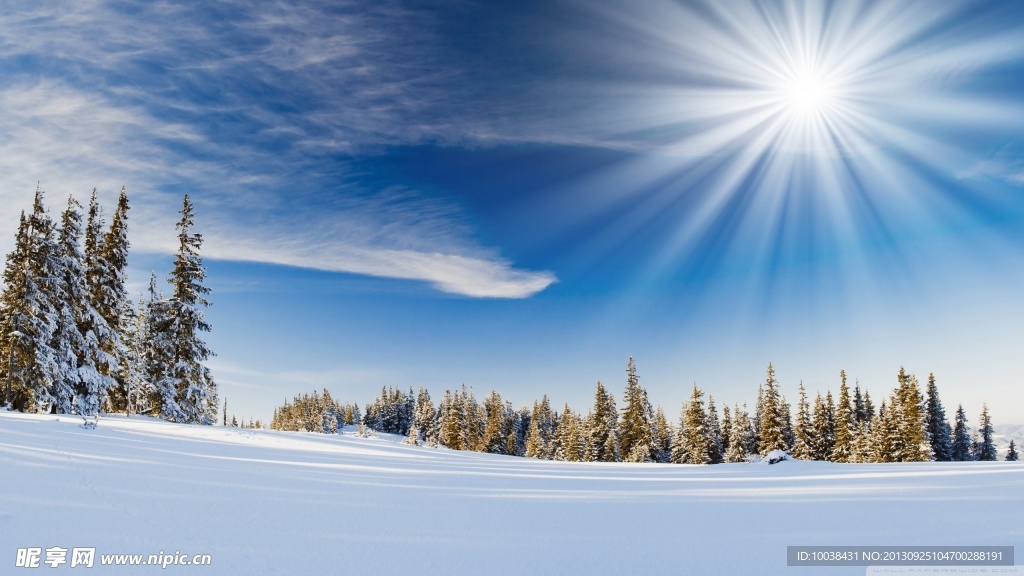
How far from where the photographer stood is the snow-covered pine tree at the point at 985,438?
224ft

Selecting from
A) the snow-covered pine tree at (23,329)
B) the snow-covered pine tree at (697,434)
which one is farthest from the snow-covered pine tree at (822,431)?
the snow-covered pine tree at (23,329)

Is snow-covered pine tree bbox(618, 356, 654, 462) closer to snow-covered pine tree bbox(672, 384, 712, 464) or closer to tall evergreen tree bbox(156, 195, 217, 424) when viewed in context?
snow-covered pine tree bbox(672, 384, 712, 464)

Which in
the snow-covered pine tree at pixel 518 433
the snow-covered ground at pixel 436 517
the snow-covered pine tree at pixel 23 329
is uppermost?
the snow-covered pine tree at pixel 23 329

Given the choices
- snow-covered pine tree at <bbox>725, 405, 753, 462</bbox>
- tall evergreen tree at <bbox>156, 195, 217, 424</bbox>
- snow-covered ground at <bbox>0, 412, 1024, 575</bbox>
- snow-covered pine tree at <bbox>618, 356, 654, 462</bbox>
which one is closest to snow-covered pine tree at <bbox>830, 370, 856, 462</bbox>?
snow-covered pine tree at <bbox>725, 405, 753, 462</bbox>

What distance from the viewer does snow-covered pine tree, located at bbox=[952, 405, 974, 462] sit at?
62.4m

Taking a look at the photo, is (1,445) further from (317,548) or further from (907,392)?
(907,392)

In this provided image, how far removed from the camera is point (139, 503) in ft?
23.8

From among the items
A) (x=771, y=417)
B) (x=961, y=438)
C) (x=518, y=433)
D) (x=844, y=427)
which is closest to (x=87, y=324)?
(x=771, y=417)

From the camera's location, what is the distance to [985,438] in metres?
69.6

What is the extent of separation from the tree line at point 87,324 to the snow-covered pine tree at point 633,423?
40.3 m

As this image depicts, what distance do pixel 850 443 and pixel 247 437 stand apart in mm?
56377

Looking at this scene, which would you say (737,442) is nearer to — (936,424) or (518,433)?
(936,424)

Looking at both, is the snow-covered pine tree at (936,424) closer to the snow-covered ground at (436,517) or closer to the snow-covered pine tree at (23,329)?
the snow-covered ground at (436,517)

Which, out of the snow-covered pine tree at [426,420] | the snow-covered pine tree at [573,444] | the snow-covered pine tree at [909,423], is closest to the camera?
the snow-covered pine tree at [909,423]
